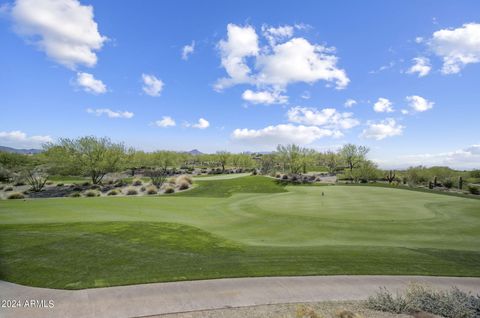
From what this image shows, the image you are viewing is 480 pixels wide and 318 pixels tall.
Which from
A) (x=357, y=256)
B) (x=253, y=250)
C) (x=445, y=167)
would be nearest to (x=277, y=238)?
(x=253, y=250)

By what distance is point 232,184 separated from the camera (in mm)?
50188

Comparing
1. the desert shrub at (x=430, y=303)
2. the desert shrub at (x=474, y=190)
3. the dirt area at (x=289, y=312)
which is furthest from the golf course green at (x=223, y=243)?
the desert shrub at (x=474, y=190)

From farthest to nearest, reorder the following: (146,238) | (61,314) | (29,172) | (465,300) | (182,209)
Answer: (29,172) < (182,209) < (146,238) < (465,300) < (61,314)

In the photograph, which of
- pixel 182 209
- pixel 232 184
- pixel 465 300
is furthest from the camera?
pixel 232 184

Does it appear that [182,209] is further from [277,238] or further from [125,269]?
[125,269]

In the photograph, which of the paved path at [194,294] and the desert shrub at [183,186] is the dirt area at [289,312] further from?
the desert shrub at [183,186]

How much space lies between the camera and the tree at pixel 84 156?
5219 cm

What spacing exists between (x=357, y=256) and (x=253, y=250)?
430 cm

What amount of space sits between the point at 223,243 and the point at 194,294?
18.2ft

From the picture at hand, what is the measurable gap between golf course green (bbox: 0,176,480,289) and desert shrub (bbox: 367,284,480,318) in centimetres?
229

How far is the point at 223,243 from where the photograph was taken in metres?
13.5

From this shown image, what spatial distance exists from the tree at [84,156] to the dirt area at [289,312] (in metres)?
51.8

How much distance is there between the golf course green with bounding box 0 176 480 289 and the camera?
9.55 meters

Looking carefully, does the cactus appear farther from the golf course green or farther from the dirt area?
the dirt area
